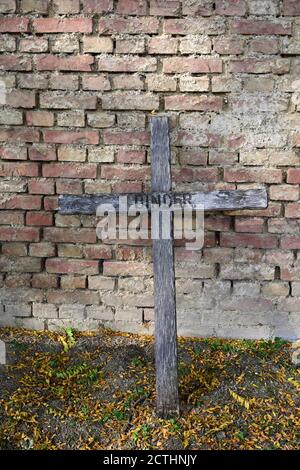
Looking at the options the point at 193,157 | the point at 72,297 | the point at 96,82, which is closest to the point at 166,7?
the point at 96,82

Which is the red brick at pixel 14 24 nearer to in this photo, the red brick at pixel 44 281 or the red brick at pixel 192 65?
the red brick at pixel 192 65

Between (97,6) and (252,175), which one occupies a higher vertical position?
(97,6)

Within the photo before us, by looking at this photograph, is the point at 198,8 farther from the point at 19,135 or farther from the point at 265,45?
the point at 19,135

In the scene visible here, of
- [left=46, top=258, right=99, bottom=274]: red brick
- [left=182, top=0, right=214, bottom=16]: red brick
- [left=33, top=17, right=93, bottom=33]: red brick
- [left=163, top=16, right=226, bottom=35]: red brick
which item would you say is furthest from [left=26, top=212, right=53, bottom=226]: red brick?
[left=182, top=0, right=214, bottom=16]: red brick

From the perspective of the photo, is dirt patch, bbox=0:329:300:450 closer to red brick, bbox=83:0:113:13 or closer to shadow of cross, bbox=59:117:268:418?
shadow of cross, bbox=59:117:268:418

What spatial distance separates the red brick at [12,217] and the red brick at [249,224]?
1286 millimetres

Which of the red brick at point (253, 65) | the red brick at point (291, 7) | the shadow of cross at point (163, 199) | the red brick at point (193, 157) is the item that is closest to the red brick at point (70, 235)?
the shadow of cross at point (163, 199)

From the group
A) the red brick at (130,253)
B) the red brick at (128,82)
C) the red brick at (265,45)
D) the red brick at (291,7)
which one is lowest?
the red brick at (130,253)

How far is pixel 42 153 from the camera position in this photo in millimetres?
2725

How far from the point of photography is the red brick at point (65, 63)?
261 centimetres

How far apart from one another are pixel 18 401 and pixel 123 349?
66 centimetres

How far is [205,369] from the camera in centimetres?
261

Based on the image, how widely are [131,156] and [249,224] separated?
0.79m

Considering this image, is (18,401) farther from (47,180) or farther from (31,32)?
(31,32)
